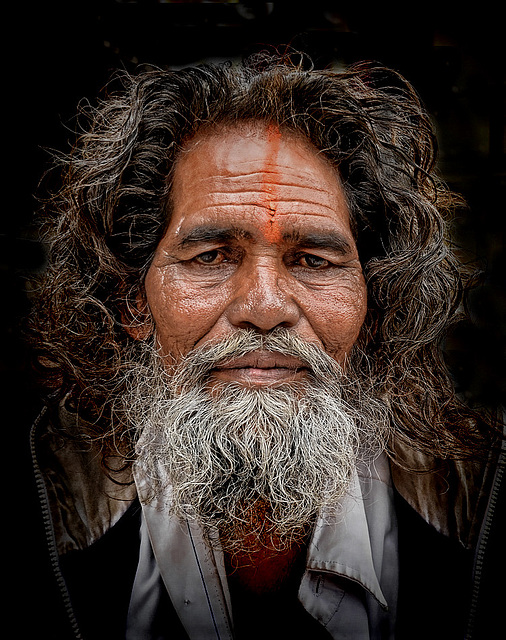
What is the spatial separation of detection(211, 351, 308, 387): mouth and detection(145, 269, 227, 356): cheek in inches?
5.9

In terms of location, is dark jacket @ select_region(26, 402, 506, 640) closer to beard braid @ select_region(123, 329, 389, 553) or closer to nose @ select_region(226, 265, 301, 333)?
beard braid @ select_region(123, 329, 389, 553)

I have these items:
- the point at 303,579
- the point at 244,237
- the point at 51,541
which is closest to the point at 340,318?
the point at 244,237

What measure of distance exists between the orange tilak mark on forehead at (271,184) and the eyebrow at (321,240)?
0.04 m

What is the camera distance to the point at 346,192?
2020 mm

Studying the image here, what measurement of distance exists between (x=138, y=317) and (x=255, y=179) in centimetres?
67

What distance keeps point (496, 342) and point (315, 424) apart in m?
1.11

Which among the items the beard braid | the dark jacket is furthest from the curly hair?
the beard braid

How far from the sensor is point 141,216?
6.79ft

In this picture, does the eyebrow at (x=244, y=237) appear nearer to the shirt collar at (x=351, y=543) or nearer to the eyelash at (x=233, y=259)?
the eyelash at (x=233, y=259)

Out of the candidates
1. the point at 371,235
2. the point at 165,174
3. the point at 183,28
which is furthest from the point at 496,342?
the point at 183,28

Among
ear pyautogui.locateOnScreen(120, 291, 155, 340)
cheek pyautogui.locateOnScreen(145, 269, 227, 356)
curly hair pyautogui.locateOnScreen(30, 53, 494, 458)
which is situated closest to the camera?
cheek pyautogui.locateOnScreen(145, 269, 227, 356)

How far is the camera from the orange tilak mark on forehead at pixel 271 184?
1.81 meters

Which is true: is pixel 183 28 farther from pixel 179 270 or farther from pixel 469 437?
pixel 469 437

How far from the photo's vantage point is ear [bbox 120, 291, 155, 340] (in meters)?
2.09
